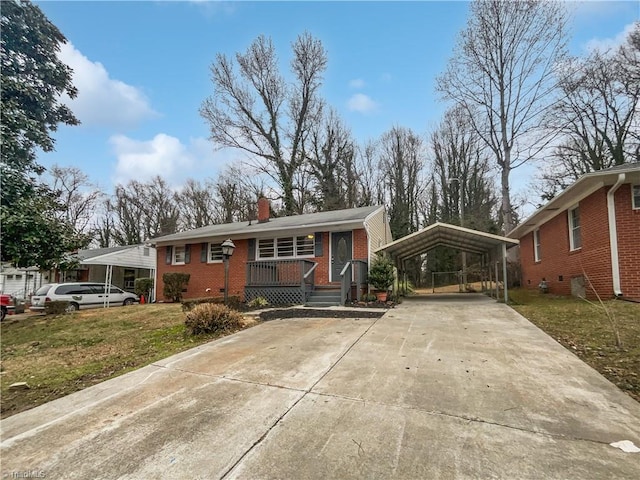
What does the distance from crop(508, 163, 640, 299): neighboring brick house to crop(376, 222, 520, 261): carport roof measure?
1938 millimetres

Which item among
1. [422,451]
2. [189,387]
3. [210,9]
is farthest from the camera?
[210,9]

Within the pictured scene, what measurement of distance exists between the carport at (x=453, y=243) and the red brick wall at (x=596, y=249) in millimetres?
1872

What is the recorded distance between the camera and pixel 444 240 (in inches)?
497

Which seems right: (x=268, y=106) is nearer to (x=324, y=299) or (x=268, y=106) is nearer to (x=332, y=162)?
(x=332, y=162)

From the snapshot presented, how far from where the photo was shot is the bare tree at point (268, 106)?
23.5 metres

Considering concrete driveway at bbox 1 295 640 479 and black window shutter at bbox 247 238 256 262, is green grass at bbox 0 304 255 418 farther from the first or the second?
black window shutter at bbox 247 238 256 262

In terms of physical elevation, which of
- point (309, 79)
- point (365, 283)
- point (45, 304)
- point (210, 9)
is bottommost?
point (45, 304)

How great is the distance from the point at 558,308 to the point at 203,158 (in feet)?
82.2

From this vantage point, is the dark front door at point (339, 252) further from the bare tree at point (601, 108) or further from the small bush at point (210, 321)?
the bare tree at point (601, 108)

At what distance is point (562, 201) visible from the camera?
409 inches

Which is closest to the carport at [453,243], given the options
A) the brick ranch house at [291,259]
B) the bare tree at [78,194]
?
the brick ranch house at [291,259]

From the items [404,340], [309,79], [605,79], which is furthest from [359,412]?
[309,79]

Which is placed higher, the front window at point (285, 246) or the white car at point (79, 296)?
the front window at point (285, 246)

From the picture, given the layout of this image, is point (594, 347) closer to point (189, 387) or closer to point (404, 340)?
point (404, 340)
